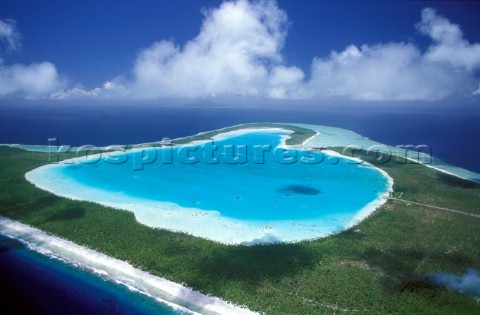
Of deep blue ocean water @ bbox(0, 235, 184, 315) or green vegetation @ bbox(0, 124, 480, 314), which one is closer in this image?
green vegetation @ bbox(0, 124, 480, 314)

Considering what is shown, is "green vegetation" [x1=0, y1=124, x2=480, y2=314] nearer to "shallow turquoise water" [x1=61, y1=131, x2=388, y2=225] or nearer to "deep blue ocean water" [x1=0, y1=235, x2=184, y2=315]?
"deep blue ocean water" [x1=0, y1=235, x2=184, y2=315]

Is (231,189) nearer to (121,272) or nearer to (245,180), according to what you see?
(245,180)

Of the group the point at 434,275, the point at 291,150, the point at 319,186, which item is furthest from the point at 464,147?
the point at 434,275

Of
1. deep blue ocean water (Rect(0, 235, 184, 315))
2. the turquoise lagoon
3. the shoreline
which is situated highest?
the turquoise lagoon

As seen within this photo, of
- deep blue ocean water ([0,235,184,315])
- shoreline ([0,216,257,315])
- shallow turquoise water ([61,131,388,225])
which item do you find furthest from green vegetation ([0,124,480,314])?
shallow turquoise water ([61,131,388,225])

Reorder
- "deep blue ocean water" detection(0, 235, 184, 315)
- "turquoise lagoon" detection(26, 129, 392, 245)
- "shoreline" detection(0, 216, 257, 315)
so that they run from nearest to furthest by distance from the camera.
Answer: "shoreline" detection(0, 216, 257, 315)
"deep blue ocean water" detection(0, 235, 184, 315)
"turquoise lagoon" detection(26, 129, 392, 245)

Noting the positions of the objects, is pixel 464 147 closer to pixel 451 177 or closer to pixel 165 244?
pixel 451 177
